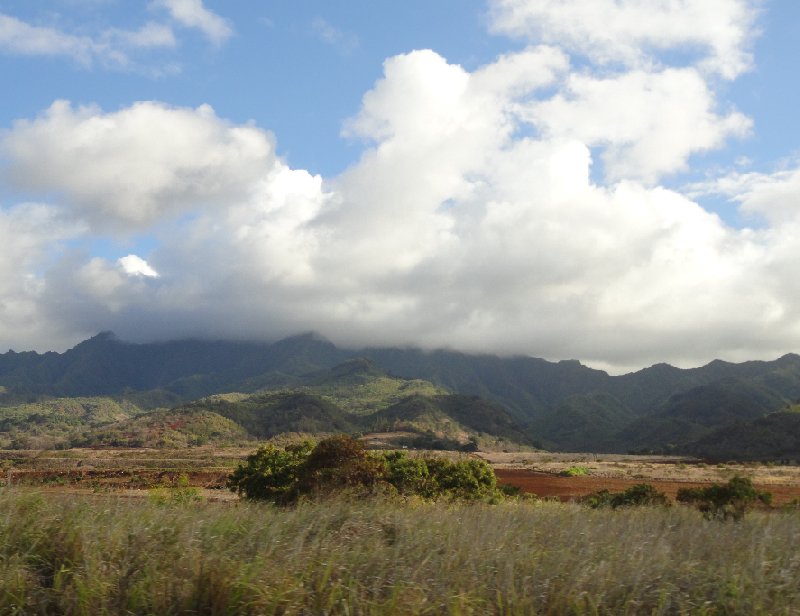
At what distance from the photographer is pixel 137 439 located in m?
143

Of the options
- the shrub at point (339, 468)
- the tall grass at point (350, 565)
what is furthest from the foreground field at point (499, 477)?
the tall grass at point (350, 565)

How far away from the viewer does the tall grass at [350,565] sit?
17.5 feet

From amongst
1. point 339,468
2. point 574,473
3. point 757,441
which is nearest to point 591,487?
point 574,473

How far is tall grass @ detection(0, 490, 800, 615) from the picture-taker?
5320 mm

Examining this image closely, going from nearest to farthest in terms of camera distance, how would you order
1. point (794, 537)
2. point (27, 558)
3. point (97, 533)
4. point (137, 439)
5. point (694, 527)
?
point (27, 558) < point (97, 533) < point (794, 537) < point (694, 527) < point (137, 439)

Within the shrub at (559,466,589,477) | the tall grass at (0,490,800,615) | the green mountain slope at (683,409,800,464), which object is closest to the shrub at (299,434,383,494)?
the tall grass at (0,490,800,615)

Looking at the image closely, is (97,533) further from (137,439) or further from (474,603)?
(137,439)

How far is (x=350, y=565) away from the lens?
5973 mm

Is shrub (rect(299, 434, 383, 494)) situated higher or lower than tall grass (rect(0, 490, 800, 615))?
lower

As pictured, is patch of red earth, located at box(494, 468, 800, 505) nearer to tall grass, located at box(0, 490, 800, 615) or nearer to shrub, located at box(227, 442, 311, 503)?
shrub, located at box(227, 442, 311, 503)

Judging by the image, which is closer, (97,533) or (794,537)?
(97,533)

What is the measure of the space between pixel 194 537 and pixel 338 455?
18.1 m

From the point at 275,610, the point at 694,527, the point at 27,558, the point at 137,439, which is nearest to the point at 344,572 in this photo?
the point at 275,610

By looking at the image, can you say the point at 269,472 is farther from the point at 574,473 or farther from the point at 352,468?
the point at 574,473
